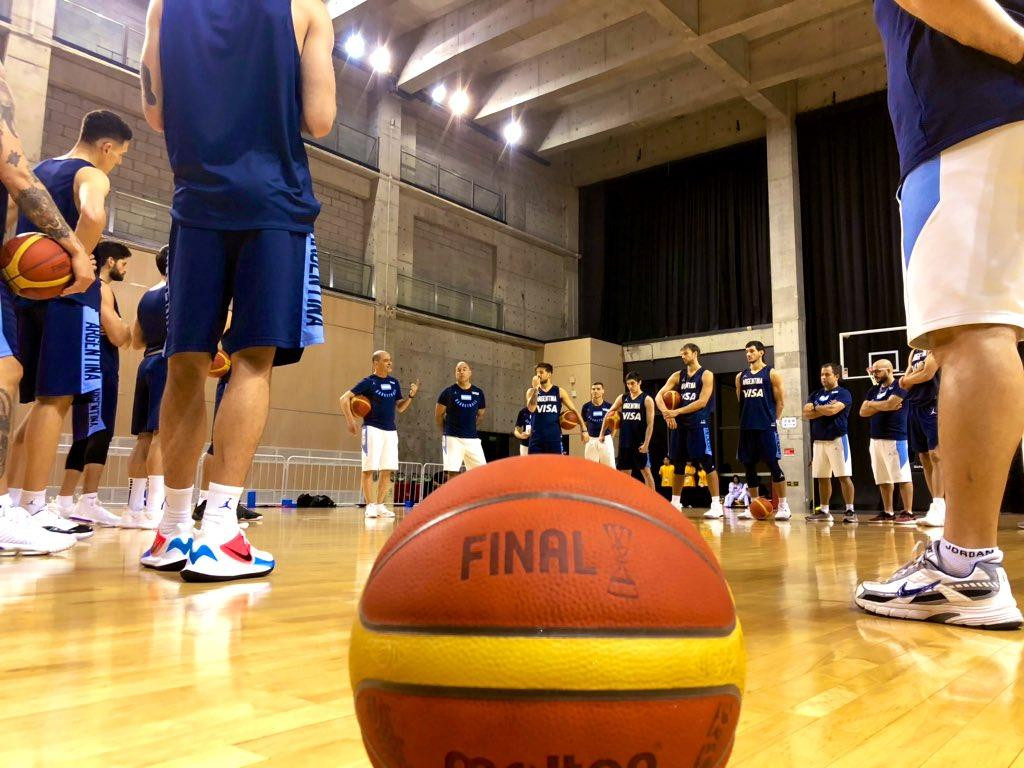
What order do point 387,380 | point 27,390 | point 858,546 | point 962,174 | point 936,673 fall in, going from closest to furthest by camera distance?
point 936,673
point 962,174
point 27,390
point 858,546
point 387,380

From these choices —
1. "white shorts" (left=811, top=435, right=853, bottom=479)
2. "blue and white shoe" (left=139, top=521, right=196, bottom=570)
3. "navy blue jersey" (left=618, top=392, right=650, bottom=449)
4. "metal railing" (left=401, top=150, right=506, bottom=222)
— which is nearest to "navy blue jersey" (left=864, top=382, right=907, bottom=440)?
"white shorts" (left=811, top=435, right=853, bottom=479)

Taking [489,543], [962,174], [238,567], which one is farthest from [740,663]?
[238,567]

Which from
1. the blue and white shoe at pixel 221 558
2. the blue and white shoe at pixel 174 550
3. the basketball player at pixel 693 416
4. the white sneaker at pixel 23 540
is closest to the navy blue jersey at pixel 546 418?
the basketball player at pixel 693 416

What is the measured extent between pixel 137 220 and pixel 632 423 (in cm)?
803

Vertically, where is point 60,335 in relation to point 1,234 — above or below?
below

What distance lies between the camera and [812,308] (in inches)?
596

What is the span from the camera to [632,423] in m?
10.3

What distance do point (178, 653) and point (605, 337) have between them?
1730 centimetres

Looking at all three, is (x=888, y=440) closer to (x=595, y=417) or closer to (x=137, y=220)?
(x=595, y=417)

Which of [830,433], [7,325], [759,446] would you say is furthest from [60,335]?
[830,433]

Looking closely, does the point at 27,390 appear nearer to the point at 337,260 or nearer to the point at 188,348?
the point at 188,348

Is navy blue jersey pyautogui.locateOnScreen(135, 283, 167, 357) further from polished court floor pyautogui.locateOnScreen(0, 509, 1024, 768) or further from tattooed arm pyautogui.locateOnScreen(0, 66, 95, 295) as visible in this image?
polished court floor pyautogui.locateOnScreen(0, 509, 1024, 768)

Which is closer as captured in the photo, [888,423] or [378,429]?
[888,423]

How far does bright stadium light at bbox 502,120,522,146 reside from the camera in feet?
54.9
